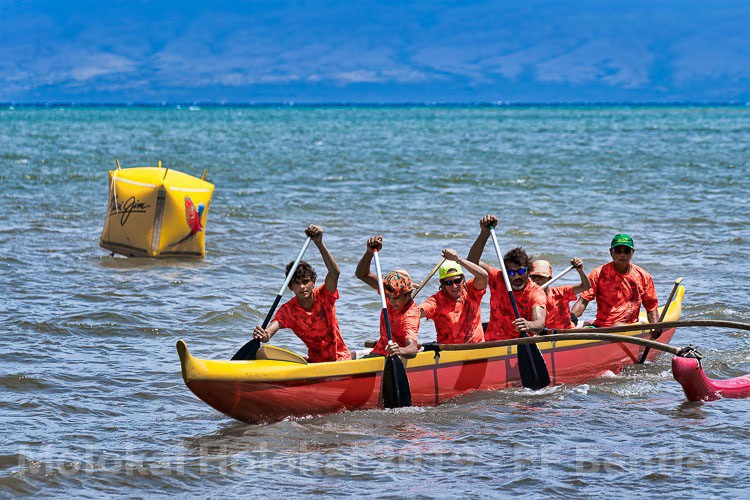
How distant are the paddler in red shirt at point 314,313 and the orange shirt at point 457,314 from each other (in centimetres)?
98

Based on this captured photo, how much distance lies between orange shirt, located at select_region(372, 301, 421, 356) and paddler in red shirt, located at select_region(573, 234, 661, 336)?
2.63 meters

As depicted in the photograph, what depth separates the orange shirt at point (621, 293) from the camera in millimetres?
11125

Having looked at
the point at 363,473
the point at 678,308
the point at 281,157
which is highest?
the point at 281,157

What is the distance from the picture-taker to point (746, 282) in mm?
15141

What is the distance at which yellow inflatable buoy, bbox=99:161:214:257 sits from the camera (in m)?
16.2

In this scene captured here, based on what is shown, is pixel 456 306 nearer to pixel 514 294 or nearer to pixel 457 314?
pixel 457 314

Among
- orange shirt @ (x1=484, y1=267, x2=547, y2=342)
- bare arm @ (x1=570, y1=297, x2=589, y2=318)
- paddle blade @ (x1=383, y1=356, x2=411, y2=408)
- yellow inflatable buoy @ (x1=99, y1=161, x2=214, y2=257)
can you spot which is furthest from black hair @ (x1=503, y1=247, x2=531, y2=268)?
yellow inflatable buoy @ (x1=99, y1=161, x2=214, y2=257)

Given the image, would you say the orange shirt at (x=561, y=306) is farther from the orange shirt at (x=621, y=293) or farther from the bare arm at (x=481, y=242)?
the bare arm at (x=481, y=242)

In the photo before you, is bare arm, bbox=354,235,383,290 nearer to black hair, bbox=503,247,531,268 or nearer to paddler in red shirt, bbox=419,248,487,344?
paddler in red shirt, bbox=419,248,487,344

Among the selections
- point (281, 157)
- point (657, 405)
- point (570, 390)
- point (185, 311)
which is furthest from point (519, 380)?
point (281, 157)

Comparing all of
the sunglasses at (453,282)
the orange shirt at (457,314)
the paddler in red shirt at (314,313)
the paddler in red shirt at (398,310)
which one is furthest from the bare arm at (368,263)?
the sunglasses at (453,282)

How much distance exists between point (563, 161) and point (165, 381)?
3081cm

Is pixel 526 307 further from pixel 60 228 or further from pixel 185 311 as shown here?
pixel 60 228

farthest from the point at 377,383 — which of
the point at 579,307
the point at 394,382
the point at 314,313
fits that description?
the point at 579,307
